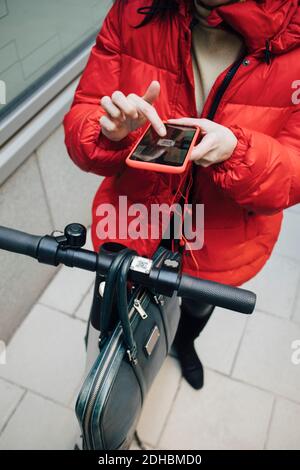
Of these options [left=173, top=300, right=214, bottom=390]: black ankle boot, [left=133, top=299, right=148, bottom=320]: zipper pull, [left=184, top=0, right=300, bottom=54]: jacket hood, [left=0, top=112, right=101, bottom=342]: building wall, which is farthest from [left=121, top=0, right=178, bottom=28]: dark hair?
[left=173, top=300, right=214, bottom=390]: black ankle boot

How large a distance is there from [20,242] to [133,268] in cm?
24

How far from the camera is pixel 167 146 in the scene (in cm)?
77

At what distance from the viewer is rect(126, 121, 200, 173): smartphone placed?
73 centimetres

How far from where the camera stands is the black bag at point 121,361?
0.78 meters

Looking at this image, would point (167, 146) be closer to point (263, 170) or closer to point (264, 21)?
point (263, 170)

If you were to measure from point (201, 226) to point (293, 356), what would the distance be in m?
1.11

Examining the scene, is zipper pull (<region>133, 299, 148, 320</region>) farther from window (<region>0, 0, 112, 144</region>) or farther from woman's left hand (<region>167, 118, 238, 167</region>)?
window (<region>0, 0, 112, 144</region>)

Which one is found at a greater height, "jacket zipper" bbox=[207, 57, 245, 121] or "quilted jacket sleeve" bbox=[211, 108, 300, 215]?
"jacket zipper" bbox=[207, 57, 245, 121]

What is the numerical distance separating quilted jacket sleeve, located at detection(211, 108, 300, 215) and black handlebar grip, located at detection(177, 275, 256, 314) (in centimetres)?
26

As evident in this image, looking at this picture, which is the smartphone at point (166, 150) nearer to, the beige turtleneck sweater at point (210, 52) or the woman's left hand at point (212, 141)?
the woman's left hand at point (212, 141)

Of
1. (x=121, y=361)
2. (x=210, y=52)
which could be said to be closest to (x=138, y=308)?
(x=121, y=361)

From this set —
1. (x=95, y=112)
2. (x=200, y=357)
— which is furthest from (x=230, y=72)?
(x=200, y=357)

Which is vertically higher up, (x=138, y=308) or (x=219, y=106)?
(x=219, y=106)

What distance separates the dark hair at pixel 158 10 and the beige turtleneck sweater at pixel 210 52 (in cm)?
6
